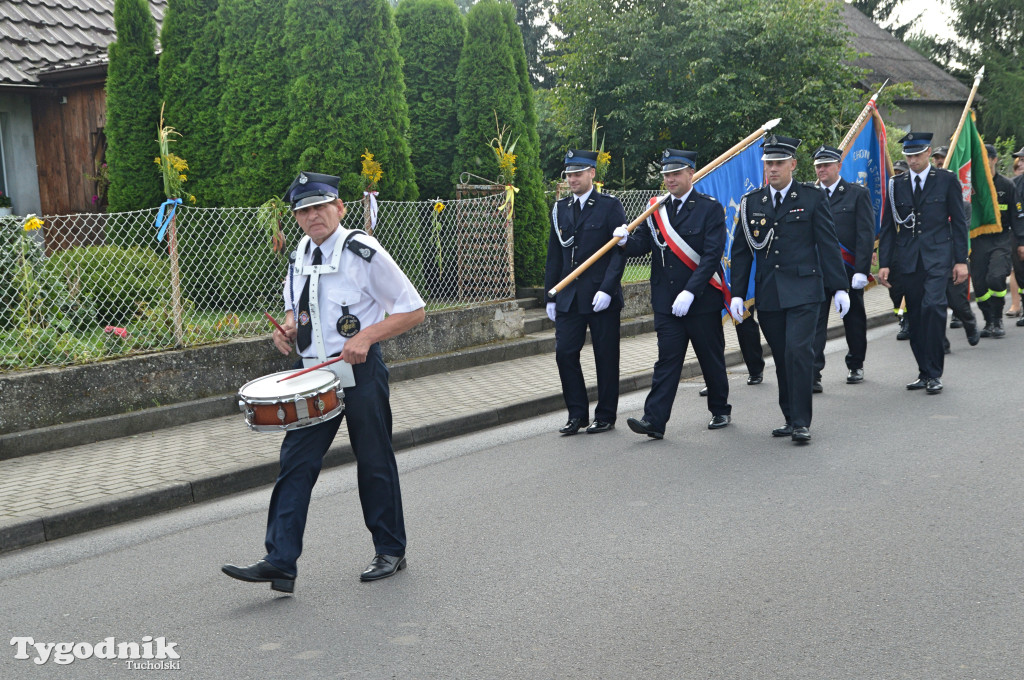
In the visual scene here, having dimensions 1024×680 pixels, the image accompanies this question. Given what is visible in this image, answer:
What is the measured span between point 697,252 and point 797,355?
1049 millimetres

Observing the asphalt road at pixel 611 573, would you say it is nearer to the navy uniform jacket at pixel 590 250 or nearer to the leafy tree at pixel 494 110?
the navy uniform jacket at pixel 590 250

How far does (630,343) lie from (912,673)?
8.67 meters

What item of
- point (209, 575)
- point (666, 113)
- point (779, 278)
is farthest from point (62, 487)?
point (666, 113)

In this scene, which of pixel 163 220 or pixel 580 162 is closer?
pixel 580 162

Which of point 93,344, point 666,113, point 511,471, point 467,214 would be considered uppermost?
point 666,113

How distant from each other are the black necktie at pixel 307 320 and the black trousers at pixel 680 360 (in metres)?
3.34

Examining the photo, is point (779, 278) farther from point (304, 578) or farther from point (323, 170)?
point (323, 170)

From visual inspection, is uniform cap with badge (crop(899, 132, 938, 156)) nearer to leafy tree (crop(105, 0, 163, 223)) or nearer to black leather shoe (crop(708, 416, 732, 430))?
black leather shoe (crop(708, 416, 732, 430))

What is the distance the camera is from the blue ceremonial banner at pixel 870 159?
10.9 metres

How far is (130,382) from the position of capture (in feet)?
26.8

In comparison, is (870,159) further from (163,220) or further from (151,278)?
(151,278)

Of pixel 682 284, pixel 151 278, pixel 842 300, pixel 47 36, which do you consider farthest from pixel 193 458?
pixel 47 36

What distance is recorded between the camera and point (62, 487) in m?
6.43

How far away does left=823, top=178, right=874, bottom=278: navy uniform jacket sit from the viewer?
30.3ft
